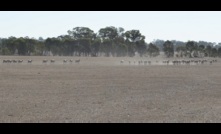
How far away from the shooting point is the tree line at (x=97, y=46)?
105250 millimetres

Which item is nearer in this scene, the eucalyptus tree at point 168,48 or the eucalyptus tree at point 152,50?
the eucalyptus tree at point 168,48

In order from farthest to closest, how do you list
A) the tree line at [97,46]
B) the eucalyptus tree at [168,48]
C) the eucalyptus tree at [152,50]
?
the eucalyptus tree at [152,50]
the eucalyptus tree at [168,48]
the tree line at [97,46]

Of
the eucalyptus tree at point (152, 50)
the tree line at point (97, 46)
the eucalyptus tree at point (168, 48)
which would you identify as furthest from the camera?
the eucalyptus tree at point (152, 50)

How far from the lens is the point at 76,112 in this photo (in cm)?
1195

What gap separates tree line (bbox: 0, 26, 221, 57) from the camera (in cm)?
10525

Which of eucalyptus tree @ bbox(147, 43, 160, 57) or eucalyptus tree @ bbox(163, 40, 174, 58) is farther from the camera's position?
eucalyptus tree @ bbox(147, 43, 160, 57)

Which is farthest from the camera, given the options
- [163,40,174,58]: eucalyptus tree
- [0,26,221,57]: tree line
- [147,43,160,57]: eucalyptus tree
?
[147,43,160,57]: eucalyptus tree

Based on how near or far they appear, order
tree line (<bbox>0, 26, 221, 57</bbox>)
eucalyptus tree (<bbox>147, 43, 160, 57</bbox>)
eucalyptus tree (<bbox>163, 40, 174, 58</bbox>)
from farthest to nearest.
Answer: eucalyptus tree (<bbox>147, 43, 160, 57</bbox>)
eucalyptus tree (<bbox>163, 40, 174, 58</bbox>)
tree line (<bbox>0, 26, 221, 57</bbox>)

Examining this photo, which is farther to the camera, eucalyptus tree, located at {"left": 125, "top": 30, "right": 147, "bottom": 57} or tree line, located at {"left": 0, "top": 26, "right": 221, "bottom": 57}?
eucalyptus tree, located at {"left": 125, "top": 30, "right": 147, "bottom": 57}

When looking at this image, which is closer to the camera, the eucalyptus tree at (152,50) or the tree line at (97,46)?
the tree line at (97,46)
